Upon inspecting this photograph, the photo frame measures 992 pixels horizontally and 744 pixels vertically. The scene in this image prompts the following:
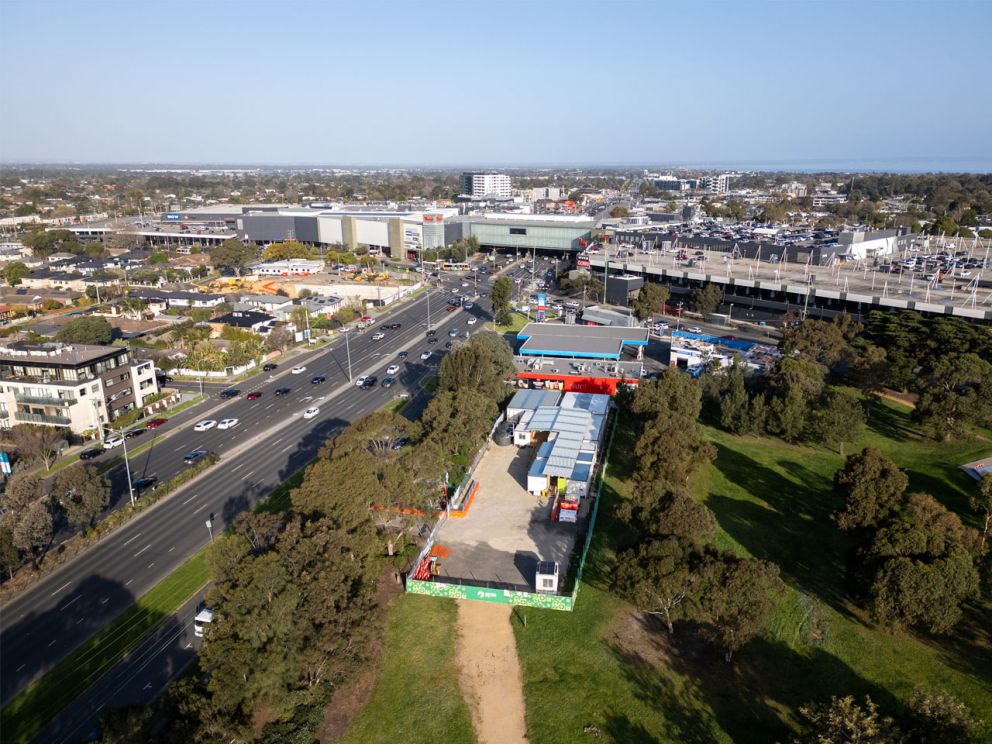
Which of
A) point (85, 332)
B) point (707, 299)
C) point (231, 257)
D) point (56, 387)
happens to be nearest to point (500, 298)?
point (707, 299)

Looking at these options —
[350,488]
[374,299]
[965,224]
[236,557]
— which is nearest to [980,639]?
[350,488]

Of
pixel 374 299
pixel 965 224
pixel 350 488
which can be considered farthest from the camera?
pixel 965 224

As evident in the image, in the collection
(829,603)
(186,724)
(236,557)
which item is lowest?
(829,603)

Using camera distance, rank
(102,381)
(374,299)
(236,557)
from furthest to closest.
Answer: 1. (374,299)
2. (102,381)
3. (236,557)

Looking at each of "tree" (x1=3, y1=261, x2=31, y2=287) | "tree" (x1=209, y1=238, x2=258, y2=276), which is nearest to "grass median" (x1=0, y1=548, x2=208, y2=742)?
"tree" (x1=3, y1=261, x2=31, y2=287)

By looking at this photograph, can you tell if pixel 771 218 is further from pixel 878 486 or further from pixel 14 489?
pixel 14 489

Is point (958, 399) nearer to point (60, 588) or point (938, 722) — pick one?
point (938, 722)

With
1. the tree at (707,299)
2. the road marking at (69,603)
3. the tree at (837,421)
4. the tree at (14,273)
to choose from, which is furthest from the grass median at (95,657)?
the tree at (14,273)
